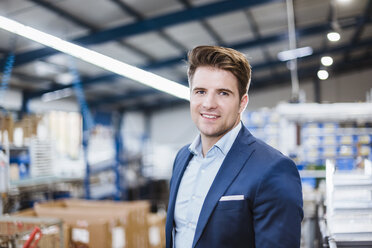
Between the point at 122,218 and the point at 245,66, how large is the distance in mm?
2424

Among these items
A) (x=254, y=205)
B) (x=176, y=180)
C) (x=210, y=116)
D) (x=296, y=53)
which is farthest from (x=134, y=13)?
(x=296, y=53)

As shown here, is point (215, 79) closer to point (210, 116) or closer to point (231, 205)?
point (210, 116)

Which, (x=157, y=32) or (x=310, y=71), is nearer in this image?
(x=157, y=32)

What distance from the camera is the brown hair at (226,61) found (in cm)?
129

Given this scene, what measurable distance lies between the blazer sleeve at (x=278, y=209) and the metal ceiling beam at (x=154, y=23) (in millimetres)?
4831

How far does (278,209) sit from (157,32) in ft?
21.2

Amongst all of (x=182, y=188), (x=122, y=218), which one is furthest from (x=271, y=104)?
(x=182, y=188)

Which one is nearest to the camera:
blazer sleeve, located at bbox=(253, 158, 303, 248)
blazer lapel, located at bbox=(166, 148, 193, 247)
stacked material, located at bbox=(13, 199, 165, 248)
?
blazer sleeve, located at bbox=(253, 158, 303, 248)

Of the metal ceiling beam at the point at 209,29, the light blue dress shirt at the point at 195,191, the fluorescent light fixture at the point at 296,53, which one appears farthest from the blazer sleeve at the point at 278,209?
the fluorescent light fixture at the point at 296,53

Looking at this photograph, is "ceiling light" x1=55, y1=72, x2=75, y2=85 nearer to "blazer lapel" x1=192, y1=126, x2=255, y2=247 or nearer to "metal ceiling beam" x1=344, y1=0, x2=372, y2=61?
"metal ceiling beam" x1=344, y1=0, x2=372, y2=61

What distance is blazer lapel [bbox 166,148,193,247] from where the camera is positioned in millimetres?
1449

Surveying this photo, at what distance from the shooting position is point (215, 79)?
130 centimetres

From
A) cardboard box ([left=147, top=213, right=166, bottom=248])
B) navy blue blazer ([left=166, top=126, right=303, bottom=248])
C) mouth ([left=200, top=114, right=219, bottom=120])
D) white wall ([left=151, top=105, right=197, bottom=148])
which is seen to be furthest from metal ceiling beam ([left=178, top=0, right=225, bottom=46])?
white wall ([left=151, top=105, right=197, bottom=148])

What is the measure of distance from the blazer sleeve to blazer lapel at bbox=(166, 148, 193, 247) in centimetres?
42
